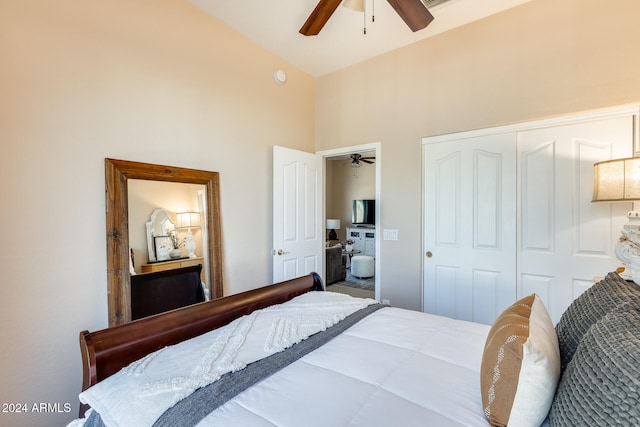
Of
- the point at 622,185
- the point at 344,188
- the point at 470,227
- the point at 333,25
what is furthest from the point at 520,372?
the point at 344,188

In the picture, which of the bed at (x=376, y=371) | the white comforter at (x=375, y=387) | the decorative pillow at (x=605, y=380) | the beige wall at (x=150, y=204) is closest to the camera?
the decorative pillow at (x=605, y=380)

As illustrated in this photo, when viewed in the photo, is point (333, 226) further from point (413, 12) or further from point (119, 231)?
point (413, 12)

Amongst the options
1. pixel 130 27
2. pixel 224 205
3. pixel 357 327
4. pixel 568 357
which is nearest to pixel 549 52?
pixel 568 357

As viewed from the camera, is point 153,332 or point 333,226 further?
point 333,226

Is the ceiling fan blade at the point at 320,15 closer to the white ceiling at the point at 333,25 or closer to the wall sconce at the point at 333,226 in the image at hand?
the white ceiling at the point at 333,25

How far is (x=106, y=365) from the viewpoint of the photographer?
3.69ft

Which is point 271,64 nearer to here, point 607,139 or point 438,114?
point 438,114

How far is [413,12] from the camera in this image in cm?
182

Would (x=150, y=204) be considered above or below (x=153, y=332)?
above

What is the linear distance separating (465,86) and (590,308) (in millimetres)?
2341

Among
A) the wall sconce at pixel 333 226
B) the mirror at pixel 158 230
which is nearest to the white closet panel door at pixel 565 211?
the mirror at pixel 158 230

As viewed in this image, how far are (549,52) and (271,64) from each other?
259 centimetres

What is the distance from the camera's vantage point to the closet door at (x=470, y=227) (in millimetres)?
2502

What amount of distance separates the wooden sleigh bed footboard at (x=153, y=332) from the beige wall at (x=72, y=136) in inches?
35.4
